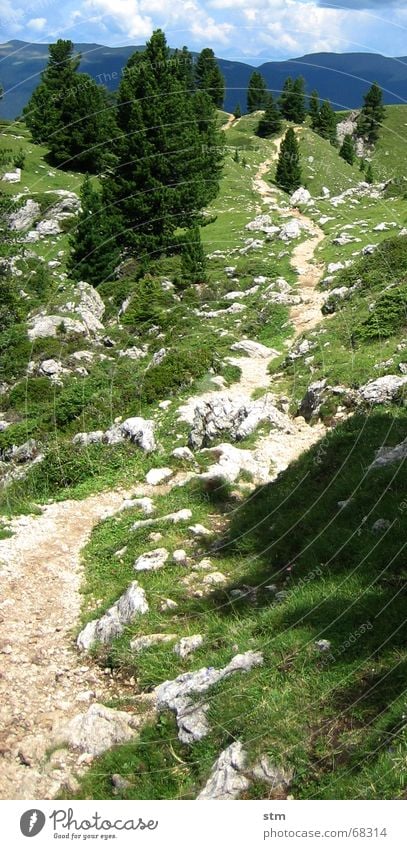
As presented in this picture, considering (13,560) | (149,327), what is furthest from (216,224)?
(13,560)

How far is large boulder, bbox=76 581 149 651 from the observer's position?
41.0ft

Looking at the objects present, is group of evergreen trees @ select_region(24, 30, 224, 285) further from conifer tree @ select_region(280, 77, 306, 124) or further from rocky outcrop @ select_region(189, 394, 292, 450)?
conifer tree @ select_region(280, 77, 306, 124)

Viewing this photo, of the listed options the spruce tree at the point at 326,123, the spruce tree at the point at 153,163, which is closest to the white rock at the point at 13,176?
the spruce tree at the point at 153,163

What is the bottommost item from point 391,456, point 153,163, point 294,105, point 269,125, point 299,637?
point 299,637

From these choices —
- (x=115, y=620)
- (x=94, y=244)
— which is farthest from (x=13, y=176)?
(x=115, y=620)

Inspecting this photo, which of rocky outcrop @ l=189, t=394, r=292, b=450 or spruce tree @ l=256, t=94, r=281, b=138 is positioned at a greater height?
spruce tree @ l=256, t=94, r=281, b=138

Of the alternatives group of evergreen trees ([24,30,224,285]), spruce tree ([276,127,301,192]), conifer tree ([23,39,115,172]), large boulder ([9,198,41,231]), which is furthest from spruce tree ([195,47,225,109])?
group of evergreen trees ([24,30,224,285])

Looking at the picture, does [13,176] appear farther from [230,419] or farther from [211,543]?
[211,543]

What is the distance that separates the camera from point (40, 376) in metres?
31.4

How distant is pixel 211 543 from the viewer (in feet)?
49.0

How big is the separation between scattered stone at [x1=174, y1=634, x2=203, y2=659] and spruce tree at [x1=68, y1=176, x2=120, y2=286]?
3672cm

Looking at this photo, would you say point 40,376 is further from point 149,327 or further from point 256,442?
point 256,442

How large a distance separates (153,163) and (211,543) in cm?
3841

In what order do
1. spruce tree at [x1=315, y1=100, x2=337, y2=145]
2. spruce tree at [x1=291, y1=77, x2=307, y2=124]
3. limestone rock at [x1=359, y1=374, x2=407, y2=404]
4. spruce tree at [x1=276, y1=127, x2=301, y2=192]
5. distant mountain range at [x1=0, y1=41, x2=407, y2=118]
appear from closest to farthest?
limestone rock at [x1=359, y1=374, x2=407, y2=404], spruce tree at [x1=276, y1=127, x2=301, y2=192], distant mountain range at [x1=0, y1=41, x2=407, y2=118], spruce tree at [x1=315, y1=100, x2=337, y2=145], spruce tree at [x1=291, y1=77, x2=307, y2=124]
